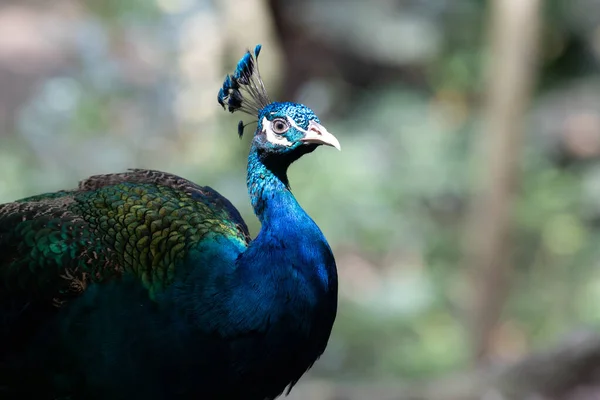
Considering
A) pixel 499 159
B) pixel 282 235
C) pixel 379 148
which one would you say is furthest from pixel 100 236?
pixel 379 148

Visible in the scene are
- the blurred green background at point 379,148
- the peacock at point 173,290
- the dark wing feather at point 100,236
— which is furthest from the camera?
the blurred green background at point 379,148

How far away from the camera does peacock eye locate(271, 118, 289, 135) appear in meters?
1.78

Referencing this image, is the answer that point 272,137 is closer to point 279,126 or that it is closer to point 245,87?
point 279,126

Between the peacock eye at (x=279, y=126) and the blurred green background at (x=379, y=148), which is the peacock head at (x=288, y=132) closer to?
the peacock eye at (x=279, y=126)

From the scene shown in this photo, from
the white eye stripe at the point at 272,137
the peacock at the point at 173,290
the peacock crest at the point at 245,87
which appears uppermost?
the peacock crest at the point at 245,87

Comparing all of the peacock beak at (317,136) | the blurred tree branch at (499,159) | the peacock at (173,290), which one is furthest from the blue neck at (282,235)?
the blurred tree branch at (499,159)

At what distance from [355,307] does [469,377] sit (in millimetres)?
991

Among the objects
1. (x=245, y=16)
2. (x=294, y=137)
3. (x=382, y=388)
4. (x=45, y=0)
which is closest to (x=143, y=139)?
(x=245, y=16)

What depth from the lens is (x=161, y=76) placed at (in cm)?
452

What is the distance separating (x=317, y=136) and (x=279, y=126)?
0.09 metres

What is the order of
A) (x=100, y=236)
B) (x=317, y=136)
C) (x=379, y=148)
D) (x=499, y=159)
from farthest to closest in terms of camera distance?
(x=379, y=148), (x=499, y=159), (x=100, y=236), (x=317, y=136)

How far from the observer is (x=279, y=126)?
1.79 m

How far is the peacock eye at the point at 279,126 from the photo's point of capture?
178cm

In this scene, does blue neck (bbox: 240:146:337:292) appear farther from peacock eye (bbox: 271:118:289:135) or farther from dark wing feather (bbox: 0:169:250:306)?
dark wing feather (bbox: 0:169:250:306)
